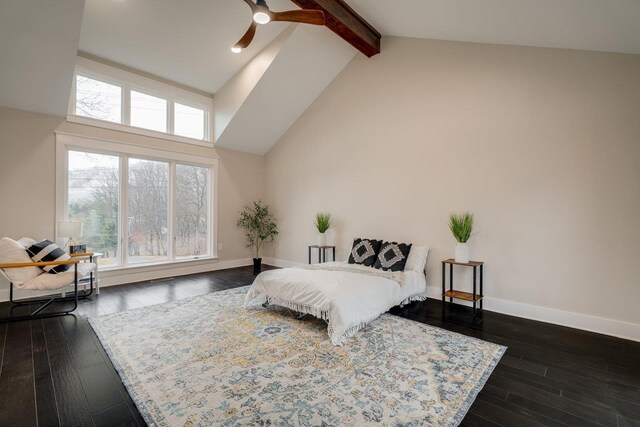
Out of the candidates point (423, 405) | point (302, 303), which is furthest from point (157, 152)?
point (423, 405)

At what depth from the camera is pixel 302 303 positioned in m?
3.12

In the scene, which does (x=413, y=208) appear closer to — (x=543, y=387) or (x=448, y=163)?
(x=448, y=163)

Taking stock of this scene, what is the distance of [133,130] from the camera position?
16.7ft

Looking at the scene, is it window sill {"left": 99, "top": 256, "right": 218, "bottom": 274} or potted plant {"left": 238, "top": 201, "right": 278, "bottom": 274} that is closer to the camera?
window sill {"left": 99, "top": 256, "right": 218, "bottom": 274}

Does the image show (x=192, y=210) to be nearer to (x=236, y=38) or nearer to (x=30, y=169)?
(x=30, y=169)

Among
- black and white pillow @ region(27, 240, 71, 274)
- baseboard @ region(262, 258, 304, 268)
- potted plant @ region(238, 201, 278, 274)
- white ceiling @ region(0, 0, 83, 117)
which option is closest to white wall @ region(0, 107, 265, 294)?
white ceiling @ region(0, 0, 83, 117)

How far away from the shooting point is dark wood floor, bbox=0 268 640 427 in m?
1.79

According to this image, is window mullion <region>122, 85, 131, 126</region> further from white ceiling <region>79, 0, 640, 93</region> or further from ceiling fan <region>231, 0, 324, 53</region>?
ceiling fan <region>231, 0, 324, 53</region>

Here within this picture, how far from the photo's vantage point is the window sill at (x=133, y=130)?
4536 mm

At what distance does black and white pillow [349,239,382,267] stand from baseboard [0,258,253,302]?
313cm

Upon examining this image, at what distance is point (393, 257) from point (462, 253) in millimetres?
925

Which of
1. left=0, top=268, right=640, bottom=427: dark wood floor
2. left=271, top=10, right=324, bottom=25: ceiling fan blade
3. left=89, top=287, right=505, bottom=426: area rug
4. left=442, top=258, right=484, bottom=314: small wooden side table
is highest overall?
left=271, top=10, right=324, bottom=25: ceiling fan blade

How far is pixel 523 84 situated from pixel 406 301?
3.06 meters

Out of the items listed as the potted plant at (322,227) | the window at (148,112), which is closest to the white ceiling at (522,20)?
the potted plant at (322,227)
